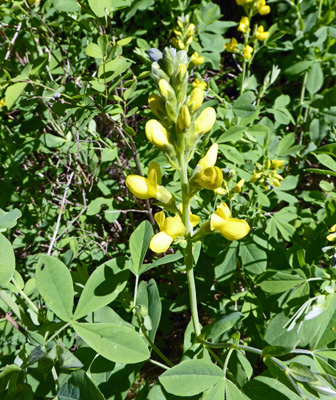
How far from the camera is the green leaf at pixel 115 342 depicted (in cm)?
112

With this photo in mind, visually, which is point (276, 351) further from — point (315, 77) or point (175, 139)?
point (315, 77)

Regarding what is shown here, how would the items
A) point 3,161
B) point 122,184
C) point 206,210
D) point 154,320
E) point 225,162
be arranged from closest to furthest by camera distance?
point 154,320 < point 206,210 < point 225,162 < point 3,161 < point 122,184

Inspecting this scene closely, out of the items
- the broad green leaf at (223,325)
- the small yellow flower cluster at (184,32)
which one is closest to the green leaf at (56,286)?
the broad green leaf at (223,325)

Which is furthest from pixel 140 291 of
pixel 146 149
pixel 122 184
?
pixel 122 184

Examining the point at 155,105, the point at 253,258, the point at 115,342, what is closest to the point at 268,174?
the point at 253,258

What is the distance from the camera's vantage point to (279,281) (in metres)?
1.71

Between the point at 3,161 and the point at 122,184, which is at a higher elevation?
the point at 3,161

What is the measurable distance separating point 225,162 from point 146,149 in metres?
0.51

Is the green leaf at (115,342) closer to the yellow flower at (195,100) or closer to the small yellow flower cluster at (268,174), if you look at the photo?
the yellow flower at (195,100)

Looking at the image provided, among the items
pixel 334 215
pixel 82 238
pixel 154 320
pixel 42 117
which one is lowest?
pixel 82 238

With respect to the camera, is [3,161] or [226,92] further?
[226,92]

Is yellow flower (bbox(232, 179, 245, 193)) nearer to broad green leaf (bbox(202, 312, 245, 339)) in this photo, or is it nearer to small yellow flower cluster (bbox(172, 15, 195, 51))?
broad green leaf (bbox(202, 312, 245, 339))

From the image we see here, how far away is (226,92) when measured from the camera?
142 inches

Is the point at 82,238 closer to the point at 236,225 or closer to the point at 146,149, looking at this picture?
the point at 146,149
